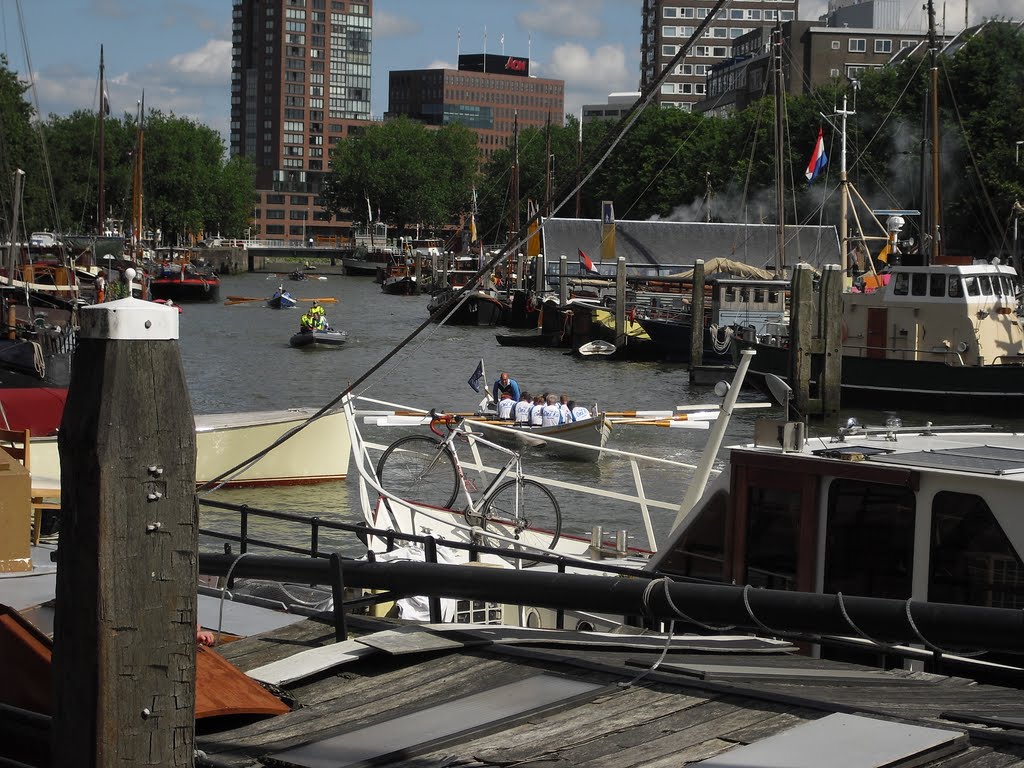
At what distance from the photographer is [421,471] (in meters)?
19.5

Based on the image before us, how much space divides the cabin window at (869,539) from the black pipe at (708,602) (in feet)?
8.42

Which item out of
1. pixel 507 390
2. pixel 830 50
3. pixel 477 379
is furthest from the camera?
pixel 830 50

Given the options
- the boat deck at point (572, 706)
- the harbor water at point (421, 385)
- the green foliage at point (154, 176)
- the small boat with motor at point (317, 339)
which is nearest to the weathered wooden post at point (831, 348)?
the harbor water at point (421, 385)

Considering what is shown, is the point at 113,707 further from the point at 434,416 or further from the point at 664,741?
the point at 434,416

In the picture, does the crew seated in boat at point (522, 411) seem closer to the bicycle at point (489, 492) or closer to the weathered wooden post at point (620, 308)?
the bicycle at point (489, 492)

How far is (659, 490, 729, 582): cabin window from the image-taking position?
9133 millimetres

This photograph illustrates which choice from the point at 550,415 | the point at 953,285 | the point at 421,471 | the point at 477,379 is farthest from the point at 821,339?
the point at 421,471

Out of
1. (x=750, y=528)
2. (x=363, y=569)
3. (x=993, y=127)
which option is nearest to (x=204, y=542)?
(x=750, y=528)

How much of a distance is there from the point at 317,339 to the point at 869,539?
5053cm

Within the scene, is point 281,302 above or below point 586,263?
below

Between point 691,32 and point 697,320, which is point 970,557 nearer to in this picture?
point 697,320

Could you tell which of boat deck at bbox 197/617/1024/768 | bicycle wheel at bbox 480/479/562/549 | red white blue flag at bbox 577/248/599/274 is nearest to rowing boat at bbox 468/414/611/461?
bicycle wheel at bbox 480/479/562/549

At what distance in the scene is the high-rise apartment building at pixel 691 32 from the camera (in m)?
180

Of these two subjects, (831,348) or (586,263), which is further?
(586,263)
